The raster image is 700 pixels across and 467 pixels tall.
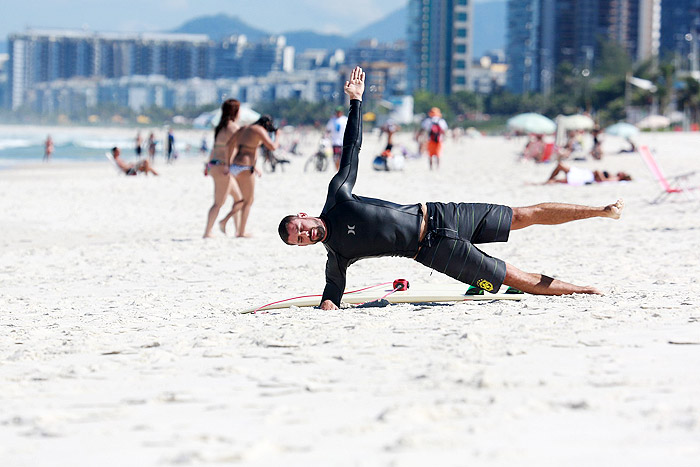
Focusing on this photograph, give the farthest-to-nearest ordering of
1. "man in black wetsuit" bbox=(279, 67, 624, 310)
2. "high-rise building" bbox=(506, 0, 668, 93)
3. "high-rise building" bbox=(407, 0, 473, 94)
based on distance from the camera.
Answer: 1. "high-rise building" bbox=(407, 0, 473, 94)
2. "high-rise building" bbox=(506, 0, 668, 93)
3. "man in black wetsuit" bbox=(279, 67, 624, 310)

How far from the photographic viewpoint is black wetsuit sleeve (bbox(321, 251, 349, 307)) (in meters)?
5.05

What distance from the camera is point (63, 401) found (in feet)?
11.3

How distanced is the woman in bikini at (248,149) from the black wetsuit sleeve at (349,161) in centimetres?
367

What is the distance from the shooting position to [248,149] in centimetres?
907

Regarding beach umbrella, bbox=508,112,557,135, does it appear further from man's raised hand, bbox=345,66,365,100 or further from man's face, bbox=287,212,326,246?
man's face, bbox=287,212,326,246

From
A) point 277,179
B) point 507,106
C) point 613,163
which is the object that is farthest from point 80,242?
point 507,106

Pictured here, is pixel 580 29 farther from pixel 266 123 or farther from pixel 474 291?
pixel 474 291

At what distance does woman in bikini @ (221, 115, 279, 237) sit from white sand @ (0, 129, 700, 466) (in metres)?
1.20

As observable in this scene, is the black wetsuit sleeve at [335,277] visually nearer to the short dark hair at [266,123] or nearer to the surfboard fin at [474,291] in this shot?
the surfboard fin at [474,291]

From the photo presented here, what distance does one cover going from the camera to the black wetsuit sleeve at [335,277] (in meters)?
5.05

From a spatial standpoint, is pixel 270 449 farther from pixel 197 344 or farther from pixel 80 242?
pixel 80 242

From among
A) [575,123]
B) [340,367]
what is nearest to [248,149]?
[340,367]

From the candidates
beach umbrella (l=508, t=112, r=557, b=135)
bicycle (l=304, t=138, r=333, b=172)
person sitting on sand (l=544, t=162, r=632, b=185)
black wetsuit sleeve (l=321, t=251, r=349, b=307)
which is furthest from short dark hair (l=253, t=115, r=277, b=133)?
beach umbrella (l=508, t=112, r=557, b=135)

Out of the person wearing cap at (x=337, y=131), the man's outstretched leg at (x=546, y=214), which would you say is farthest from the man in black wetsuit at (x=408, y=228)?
the person wearing cap at (x=337, y=131)
